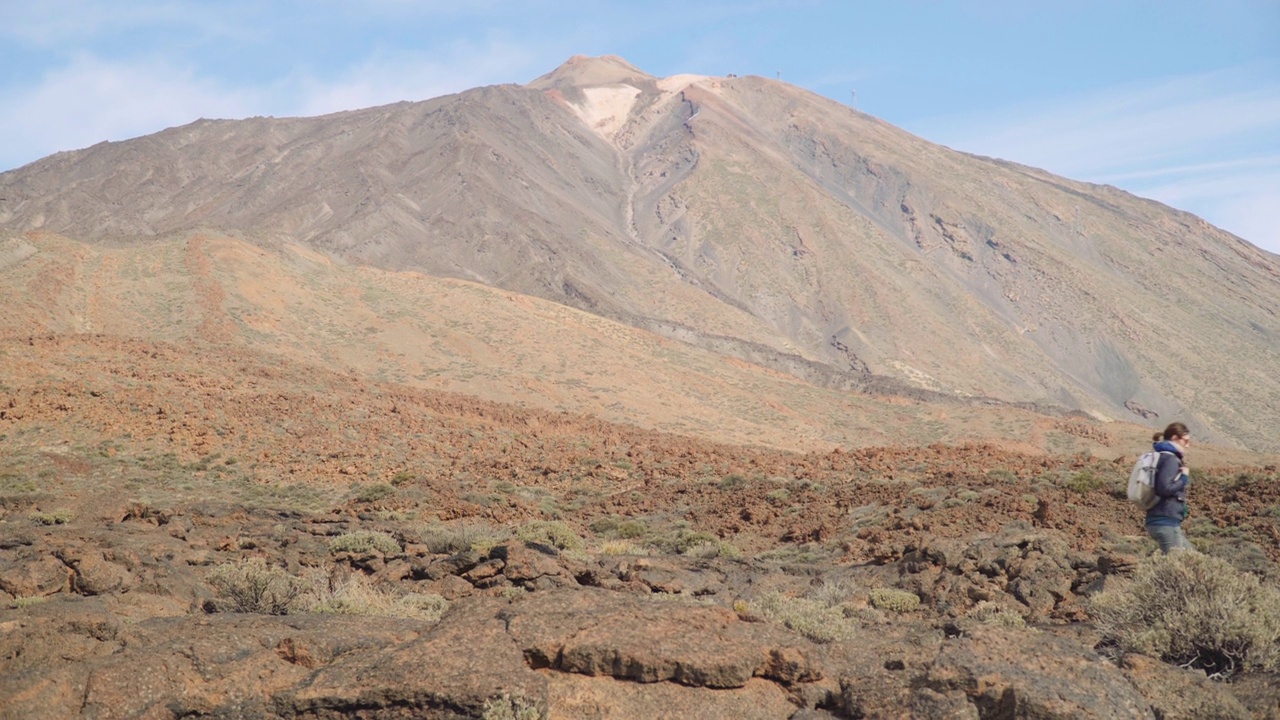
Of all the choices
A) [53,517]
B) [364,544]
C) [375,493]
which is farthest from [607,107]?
[364,544]

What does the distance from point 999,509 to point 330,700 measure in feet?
37.5

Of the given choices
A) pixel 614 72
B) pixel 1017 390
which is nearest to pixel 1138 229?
pixel 1017 390

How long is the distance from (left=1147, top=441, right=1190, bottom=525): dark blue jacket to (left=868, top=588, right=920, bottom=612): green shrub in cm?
263

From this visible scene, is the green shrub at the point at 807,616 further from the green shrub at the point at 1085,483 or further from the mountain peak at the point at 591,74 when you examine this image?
the mountain peak at the point at 591,74

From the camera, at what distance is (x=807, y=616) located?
291 inches

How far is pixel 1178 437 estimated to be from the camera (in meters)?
7.78

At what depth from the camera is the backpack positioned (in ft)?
24.4

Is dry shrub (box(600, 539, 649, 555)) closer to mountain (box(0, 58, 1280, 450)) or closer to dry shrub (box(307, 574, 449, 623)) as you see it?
dry shrub (box(307, 574, 449, 623))

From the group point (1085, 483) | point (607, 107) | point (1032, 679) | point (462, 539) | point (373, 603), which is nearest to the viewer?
point (1032, 679)

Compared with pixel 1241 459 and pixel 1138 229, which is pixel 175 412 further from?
pixel 1138 229

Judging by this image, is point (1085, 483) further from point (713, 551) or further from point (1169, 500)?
point (1169, 500)

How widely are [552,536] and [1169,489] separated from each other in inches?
317

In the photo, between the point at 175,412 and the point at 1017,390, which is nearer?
the point at 175,412

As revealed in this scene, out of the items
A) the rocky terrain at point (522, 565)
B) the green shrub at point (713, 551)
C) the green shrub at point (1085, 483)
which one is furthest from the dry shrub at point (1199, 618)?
Result: the green shrub at point (1085, 483)
